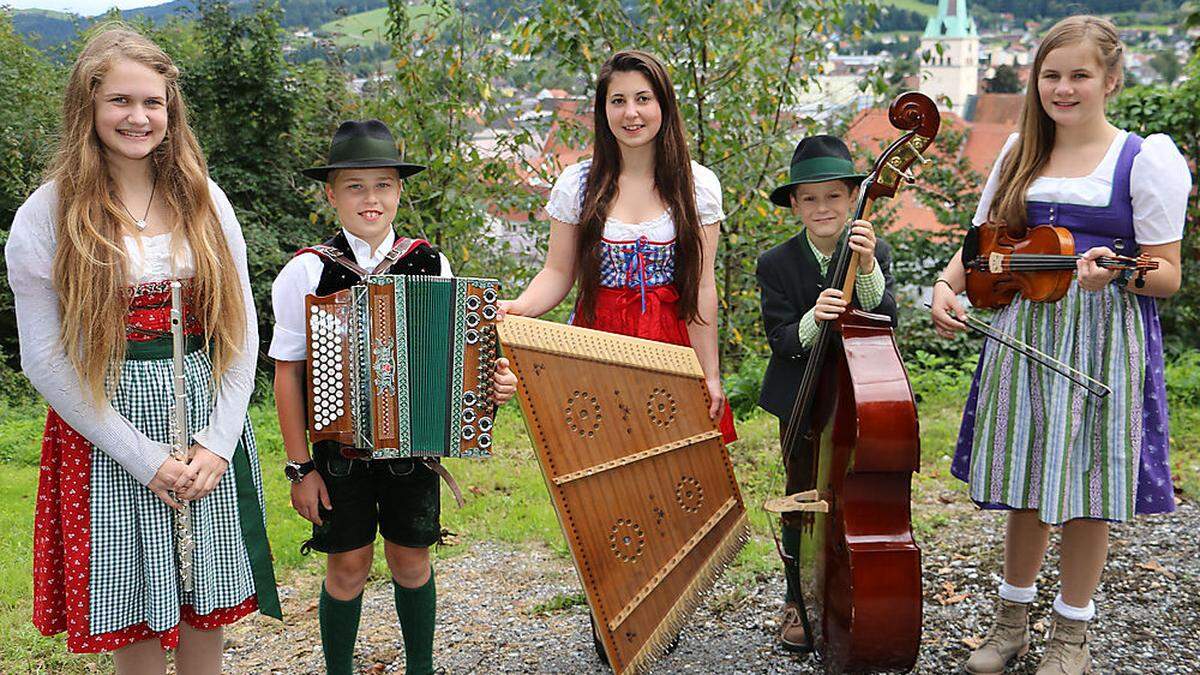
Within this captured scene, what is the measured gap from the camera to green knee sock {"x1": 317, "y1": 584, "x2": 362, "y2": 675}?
306 centimetres

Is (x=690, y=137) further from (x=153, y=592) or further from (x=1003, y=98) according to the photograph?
(x=1003, y=98)

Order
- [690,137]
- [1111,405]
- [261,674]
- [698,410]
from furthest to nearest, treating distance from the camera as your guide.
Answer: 1. [690,137]
2. [261,674]
3. [698,410]
4. [1111,405]

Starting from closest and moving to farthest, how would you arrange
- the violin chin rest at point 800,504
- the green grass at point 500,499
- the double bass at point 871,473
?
the double bass at point 871,473
the violin chin rest at point 800,504
the green grass at point 500,499

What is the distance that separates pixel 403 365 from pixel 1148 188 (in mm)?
2242

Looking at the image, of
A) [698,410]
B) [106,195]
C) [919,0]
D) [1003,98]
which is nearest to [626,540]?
[698,410]

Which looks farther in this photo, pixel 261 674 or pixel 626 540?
pixel 261 674

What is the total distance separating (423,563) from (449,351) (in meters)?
0.79

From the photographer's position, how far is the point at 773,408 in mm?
3395

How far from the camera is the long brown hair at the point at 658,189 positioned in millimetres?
3270

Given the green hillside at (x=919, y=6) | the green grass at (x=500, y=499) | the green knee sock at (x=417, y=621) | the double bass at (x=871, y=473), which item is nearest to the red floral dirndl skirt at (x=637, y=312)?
the double bass at (x=871, y=473)

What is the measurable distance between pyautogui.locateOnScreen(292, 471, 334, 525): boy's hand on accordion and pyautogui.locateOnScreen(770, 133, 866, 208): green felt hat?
69.5 inches

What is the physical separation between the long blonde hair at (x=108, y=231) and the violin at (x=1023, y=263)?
2.31m

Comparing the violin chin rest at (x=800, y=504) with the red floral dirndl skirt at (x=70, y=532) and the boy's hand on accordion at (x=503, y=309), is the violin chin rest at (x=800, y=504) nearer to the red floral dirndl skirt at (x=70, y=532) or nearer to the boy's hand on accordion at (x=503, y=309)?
the boy's hand on accordion at (x=503, y=309)

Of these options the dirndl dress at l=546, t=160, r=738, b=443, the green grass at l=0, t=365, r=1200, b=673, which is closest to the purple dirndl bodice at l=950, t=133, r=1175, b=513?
the dirndl dress at l=546, t=160, r=738, b=443
